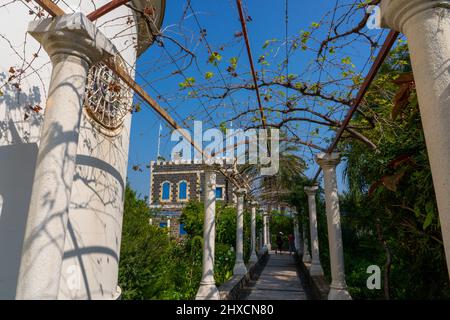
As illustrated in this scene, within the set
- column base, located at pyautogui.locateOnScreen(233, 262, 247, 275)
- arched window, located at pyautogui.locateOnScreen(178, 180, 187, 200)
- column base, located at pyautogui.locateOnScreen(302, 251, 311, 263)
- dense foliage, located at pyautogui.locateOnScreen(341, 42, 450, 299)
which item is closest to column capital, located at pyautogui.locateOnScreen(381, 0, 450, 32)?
dense foliage, located at pyautogui.locateOnScreen(341, 42, 450, 299)

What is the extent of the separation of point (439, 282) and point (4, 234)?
4979mm

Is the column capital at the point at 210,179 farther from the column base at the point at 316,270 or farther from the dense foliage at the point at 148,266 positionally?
the column base at the point at 316,270

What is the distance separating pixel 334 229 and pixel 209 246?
2859 mm

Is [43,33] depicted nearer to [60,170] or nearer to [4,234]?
[60,170]

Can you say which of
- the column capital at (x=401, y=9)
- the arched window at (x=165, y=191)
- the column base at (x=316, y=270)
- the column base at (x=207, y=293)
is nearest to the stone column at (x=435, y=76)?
the column capital at (x=401, y=9)

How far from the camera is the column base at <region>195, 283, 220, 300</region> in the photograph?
21.6 ft

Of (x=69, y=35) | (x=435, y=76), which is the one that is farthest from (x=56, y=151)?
(x=435, y=76)

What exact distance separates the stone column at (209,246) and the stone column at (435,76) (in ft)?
18.8

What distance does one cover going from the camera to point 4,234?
113 inches

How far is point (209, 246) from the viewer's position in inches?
280

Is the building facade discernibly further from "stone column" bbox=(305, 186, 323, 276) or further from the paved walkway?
"stone column" bbox=(305, 186, 323, 276)

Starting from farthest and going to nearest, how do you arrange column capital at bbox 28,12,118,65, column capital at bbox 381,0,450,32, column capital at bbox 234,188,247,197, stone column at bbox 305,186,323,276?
column capital at bbox 234,188,247,197, stone column at bbox 305,186,323,276, column capital at bbox 28,12,118,65, column capital at bbox 381,0,450,32
